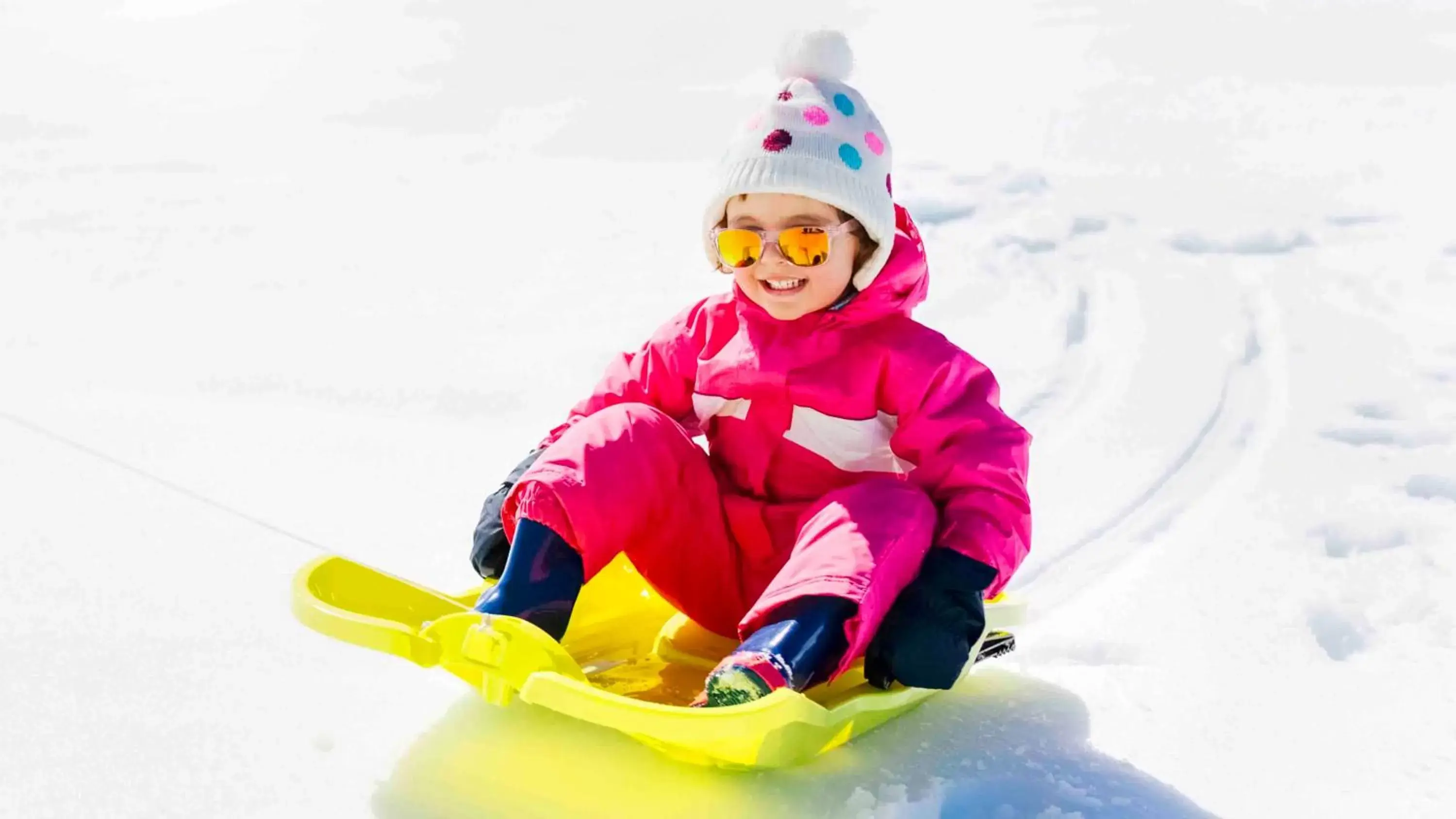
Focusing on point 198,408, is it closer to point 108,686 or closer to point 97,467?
point 97,467

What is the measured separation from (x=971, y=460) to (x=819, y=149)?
1.83ft

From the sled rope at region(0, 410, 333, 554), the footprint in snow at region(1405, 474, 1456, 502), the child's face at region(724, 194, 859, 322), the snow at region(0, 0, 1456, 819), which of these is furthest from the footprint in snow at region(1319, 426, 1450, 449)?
the sled rope at region(0, 410, 333, 554)

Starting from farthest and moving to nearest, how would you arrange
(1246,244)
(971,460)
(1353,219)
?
(1353,219), (1246,244), (971,460)

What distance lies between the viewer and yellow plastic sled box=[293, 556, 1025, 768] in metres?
1.74

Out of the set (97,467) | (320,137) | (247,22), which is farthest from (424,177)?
(247,22)

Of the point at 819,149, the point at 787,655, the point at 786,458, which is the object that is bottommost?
the point at 787,655

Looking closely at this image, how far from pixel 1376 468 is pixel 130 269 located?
392 centimetres

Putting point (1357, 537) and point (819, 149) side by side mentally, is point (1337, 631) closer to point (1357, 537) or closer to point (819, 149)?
point (1357, 537)

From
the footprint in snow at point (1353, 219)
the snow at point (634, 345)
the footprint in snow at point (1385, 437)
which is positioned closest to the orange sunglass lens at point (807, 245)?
the snow at point (634, 345)

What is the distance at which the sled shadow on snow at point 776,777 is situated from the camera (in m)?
1.90

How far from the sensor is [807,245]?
2230 mm

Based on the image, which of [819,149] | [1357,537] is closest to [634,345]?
[819,149]

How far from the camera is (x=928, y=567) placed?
6.75ft

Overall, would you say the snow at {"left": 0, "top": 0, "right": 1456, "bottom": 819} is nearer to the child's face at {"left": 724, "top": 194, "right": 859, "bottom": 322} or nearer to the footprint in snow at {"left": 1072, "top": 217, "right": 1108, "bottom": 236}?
the footprint in snow at {"left": 1072, "top": 217, "right": 1108, "bottom": 236}
